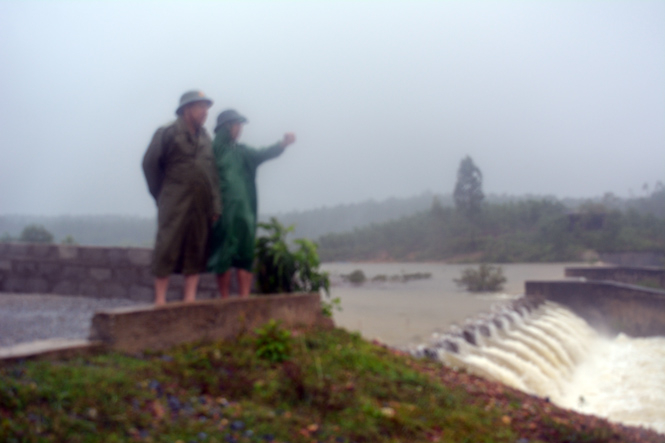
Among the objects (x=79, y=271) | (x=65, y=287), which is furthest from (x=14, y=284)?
(x=79, y=271)

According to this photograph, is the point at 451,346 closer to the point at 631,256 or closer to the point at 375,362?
the point at 375,362

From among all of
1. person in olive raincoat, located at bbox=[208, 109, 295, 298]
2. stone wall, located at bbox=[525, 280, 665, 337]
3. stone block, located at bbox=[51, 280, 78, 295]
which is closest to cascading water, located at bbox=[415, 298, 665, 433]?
stone wall, located at bbox=[525, 280, 665, 337]

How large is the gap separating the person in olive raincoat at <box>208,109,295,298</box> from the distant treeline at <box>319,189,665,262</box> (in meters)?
32.2

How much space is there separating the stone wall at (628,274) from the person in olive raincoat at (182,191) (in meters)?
18.4

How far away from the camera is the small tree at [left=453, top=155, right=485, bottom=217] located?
156 ft

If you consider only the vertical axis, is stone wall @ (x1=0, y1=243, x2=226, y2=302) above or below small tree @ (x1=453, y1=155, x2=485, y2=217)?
below

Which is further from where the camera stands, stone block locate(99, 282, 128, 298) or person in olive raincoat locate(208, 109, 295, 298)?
stone block locate(99, 282, 128, 298)

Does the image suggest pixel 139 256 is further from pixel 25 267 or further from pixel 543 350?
pixel 543 350

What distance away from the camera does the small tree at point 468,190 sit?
156ft

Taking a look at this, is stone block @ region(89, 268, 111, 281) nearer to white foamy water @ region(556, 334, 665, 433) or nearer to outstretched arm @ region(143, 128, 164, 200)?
outstretched arm @ region(143, 128, 164, 200)

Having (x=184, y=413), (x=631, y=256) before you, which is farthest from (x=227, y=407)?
(x=631, y=256)

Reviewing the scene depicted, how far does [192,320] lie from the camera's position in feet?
14.6

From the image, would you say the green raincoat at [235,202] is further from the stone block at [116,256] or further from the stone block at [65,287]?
the stone block at [65,287]

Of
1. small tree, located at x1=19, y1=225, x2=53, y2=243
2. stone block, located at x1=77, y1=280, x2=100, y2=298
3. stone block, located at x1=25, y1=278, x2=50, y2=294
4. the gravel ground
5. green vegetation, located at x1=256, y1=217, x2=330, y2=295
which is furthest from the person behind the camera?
small tree, located at x1=19, y1=225, x2=53, y2=243
